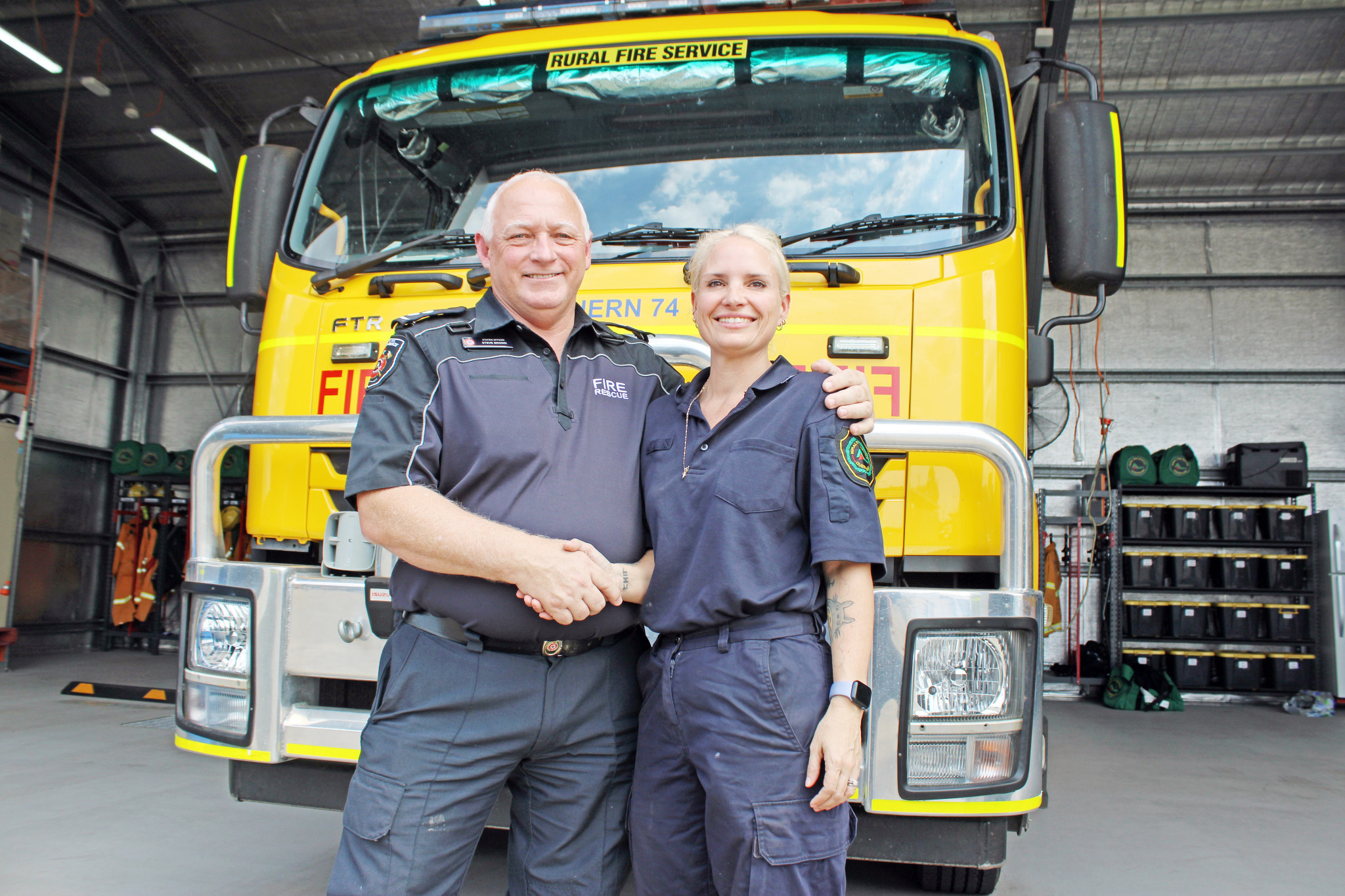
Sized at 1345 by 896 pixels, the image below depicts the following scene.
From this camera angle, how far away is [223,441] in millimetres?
2172

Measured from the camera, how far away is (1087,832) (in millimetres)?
3938

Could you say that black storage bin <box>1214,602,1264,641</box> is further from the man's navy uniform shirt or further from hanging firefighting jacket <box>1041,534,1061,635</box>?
the man's navy uniform shirt

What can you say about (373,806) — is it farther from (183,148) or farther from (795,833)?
(183,148)

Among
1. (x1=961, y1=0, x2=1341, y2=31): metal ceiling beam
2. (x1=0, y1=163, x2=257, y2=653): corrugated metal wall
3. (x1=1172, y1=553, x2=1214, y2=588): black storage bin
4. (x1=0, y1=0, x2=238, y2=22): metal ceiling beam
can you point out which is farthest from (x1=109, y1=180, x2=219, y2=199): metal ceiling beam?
(x1=1172, y1=553, x2=1214, y2=588): black storage bin

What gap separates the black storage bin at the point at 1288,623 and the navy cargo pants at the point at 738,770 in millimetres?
9199

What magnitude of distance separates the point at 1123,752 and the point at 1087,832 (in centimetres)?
250

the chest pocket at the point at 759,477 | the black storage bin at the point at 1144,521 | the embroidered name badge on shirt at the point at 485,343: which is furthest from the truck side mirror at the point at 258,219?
the black storage bin at the point at 1144,521

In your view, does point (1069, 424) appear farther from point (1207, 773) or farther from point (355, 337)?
point (355, 337)

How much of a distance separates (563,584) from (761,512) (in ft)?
1.16

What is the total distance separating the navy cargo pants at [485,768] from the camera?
1477mm

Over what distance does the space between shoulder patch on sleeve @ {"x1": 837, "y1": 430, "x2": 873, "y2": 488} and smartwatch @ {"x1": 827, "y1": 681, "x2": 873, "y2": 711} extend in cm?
33

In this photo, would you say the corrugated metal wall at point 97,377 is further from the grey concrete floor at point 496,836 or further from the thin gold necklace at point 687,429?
the thin gold necklace at point 687,429

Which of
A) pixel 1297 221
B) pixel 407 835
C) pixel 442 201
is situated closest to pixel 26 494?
pixel 442 201

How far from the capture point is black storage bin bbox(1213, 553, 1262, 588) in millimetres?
8742
